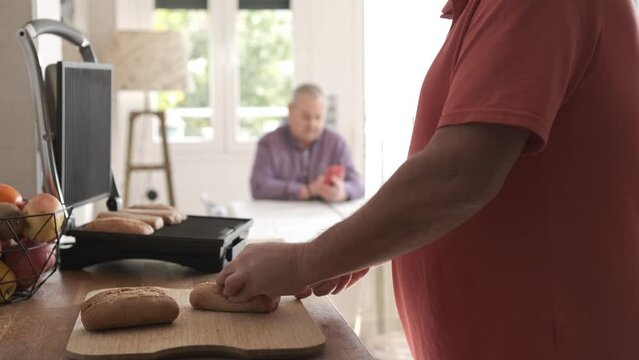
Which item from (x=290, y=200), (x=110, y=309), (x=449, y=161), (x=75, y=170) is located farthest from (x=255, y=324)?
(x=290, y=200)

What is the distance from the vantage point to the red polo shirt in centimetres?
97

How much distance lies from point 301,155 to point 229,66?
6.10ft

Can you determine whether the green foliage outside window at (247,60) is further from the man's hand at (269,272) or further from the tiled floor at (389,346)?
the man's hand at (269,272)

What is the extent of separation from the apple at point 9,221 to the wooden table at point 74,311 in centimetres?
10

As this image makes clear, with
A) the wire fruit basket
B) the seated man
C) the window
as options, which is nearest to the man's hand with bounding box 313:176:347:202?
the seated man

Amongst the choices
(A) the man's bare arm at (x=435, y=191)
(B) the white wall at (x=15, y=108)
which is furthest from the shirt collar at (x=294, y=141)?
(A) the man's bare arm at (x=435, y=191)

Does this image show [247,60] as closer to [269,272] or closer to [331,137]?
[331,137]

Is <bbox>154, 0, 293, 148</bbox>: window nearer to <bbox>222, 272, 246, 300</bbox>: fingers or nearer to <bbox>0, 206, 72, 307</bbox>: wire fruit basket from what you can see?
<bbox>0, 206, 72, 307</bbox>: wire fruit basket

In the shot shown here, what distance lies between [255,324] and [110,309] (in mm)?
167

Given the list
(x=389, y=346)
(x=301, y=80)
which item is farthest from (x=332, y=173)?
(x=301, y=80)

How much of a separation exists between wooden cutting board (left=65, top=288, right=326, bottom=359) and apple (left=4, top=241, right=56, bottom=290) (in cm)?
23

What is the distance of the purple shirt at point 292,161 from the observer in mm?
4715

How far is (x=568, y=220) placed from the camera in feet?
3.31

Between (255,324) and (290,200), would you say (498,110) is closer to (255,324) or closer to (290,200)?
(255,324)
